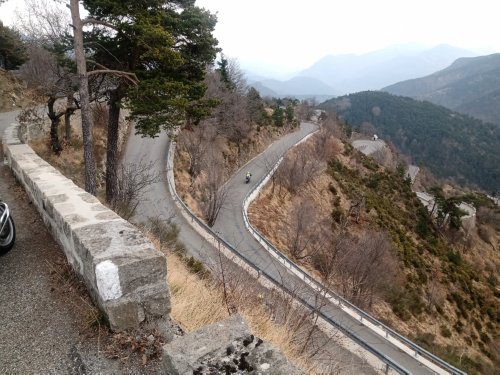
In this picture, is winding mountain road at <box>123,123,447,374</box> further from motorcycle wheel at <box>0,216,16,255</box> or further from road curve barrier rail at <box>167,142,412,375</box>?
motorcycle wheel at <box>0,216,16,255</box>

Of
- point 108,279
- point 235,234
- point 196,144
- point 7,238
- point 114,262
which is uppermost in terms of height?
point 114,262

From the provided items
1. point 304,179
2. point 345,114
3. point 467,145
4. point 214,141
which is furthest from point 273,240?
point 345,114

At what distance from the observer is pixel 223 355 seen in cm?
247

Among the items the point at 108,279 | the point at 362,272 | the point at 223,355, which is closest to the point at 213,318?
the point at 108,279

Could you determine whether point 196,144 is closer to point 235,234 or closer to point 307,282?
point 235,234

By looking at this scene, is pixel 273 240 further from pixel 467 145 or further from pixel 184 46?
pixel 467 145

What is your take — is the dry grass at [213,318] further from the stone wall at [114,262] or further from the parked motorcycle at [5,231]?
the parked motorcycle at [5,231]

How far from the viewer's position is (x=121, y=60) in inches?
490

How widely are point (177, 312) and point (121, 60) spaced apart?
10.8m

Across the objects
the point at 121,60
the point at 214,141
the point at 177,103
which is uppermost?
the point at 121,60

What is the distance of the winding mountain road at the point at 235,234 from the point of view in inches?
554

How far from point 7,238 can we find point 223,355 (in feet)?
12.2

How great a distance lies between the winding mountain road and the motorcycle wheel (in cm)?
577

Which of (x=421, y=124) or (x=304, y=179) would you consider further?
(x=421, y=124)
